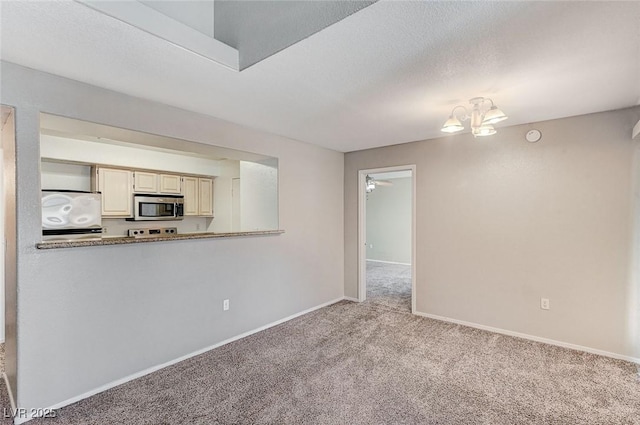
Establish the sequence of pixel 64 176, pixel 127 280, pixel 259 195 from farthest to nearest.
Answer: pixel 259 195, pixel 64 176, pixel 127 280

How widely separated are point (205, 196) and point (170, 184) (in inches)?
25.6

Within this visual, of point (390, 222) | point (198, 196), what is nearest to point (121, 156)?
point (198, 196)

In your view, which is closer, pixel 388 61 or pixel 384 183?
pixel 388 61

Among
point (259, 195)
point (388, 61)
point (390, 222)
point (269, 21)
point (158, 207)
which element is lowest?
point (390, 222)

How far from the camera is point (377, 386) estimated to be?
7.93 ft

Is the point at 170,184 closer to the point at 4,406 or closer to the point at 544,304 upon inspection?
the point at 4,406

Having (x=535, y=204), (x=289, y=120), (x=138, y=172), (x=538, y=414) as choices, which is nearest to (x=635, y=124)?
(x=535, y=204)

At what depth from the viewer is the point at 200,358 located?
9.45 feet

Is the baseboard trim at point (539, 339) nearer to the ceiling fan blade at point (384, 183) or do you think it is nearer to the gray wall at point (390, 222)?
the gray wall at point (390, 222)

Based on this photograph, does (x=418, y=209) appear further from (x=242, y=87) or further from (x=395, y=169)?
(x=242, y=87)

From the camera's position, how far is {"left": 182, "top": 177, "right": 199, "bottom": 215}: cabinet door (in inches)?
204

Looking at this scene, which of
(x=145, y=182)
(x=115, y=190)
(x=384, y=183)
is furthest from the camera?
(x=384, y=183)

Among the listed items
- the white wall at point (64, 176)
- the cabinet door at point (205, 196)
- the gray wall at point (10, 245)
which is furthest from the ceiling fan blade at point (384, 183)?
the gray wall at point (10, 245)

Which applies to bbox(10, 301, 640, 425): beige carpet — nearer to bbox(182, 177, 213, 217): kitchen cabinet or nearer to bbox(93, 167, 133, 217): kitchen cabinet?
bbox(93, 167, 133, 217): kitchen cabinet
